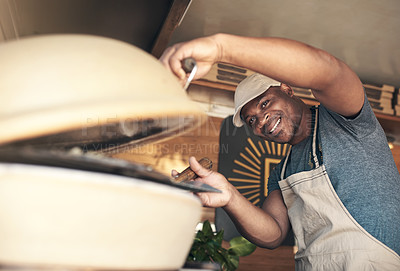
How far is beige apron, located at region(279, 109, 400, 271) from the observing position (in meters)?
1.31

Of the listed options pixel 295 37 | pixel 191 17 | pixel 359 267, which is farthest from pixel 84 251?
pixel 295 37

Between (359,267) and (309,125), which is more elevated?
(309,125)

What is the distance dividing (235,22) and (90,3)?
104 cm

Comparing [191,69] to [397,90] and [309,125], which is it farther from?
[397,90]

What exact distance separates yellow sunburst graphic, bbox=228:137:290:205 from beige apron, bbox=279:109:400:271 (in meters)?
1.39

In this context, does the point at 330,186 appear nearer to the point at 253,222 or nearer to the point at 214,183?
the point at 253,222

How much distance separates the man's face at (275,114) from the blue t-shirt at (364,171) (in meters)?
0.31

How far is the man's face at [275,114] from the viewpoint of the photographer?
1828mm

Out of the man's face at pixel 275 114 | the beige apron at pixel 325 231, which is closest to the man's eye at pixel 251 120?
the man's face at pixel 275 114

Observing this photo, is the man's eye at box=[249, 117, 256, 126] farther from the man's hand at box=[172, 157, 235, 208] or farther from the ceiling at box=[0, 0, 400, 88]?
the man's hand at box=[172, 157, 235, 208]

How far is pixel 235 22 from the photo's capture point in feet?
7.74

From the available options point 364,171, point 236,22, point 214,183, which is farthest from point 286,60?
point 236,22

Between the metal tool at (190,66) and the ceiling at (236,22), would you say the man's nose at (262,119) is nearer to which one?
the ceiling at (236,22)

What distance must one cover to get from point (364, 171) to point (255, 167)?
1.85 m
